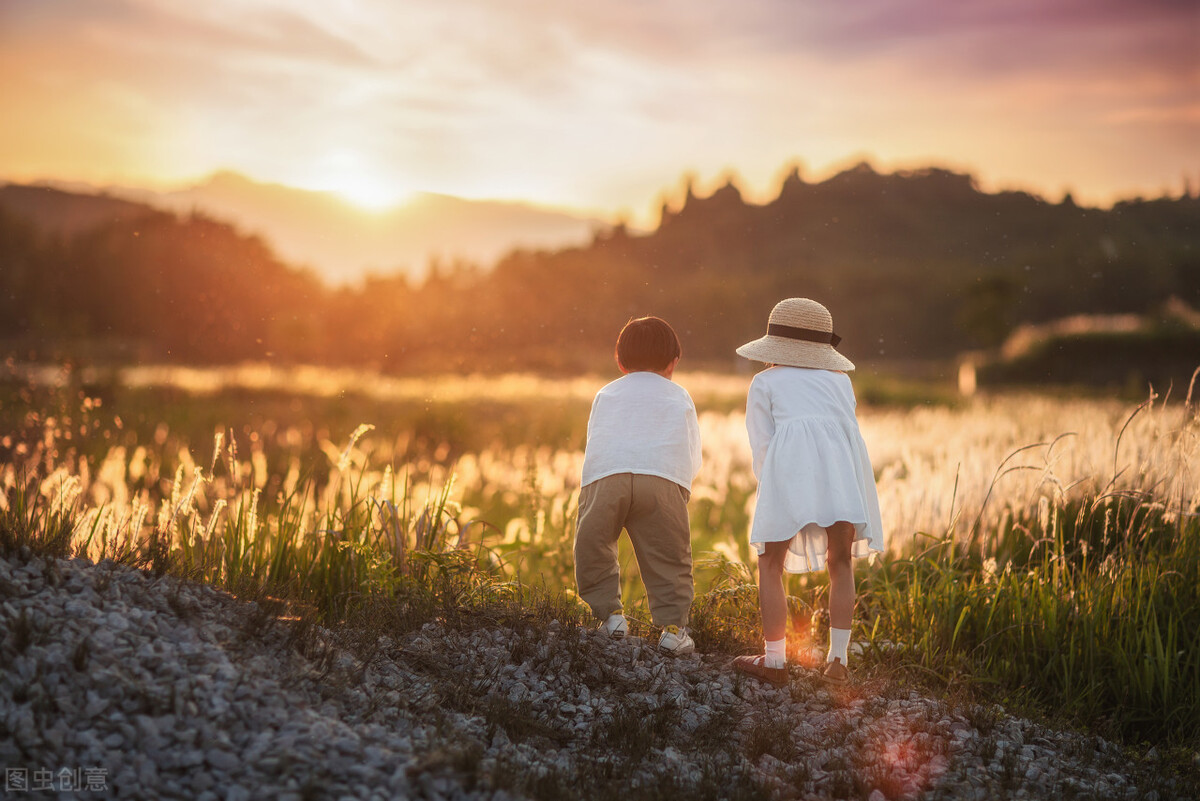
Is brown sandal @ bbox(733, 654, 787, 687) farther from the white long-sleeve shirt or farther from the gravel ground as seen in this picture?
the white long-sleeve shirt

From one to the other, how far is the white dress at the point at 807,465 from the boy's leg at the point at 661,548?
42cm

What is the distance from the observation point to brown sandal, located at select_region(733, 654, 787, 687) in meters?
3.78

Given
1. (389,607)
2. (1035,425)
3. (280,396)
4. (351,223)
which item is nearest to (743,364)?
(280,396)

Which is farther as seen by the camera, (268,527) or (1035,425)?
(1035,425)

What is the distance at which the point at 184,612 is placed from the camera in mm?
3127

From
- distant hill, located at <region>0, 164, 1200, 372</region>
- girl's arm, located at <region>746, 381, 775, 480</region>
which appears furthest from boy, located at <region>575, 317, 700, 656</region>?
distant hill, located at <region>0, 164, 1200, 372</region>

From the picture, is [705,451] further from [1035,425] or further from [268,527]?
[268,527]

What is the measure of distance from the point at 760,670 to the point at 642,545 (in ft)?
2.76

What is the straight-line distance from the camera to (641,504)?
421 cm

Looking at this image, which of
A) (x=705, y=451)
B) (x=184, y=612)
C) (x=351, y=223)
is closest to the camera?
(x=184, y=612)

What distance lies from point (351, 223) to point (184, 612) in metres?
4.25

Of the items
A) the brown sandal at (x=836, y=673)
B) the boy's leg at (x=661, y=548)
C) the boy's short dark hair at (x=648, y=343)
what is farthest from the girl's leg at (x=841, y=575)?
the boy's short dark hair at (x=648, y=343)

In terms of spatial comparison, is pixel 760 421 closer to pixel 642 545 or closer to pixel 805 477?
pixel 805 477

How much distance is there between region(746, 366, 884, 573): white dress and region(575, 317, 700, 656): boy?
0.41m
